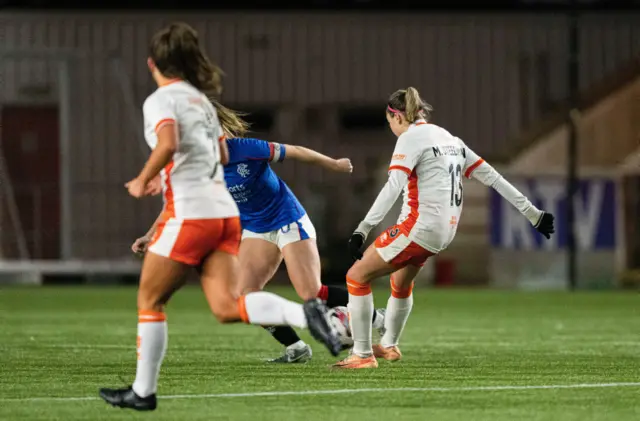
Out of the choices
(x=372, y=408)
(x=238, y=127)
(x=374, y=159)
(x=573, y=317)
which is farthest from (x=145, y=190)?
(x=374, y=159)

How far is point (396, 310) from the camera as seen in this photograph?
35.0 ft

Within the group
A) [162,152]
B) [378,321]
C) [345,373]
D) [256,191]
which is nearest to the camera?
[162,152]

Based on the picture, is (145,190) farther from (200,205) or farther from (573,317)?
(573,317)

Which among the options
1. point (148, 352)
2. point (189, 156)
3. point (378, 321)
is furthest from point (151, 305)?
point (378, 321)

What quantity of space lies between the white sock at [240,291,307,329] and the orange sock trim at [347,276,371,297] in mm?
2583

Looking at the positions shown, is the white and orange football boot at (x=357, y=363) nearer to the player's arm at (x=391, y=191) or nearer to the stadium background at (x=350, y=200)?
the stadium background at (x=350, y=200)

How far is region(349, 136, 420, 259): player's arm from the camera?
32.1 feet

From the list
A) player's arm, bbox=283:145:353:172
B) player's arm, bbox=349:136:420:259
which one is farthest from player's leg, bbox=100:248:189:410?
player's arm, bbox=349:136:420:259

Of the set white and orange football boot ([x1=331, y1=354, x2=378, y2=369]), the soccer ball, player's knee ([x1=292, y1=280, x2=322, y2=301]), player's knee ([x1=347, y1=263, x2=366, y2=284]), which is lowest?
white and orange football boot ([x1=331, y1=354, x2=378, y2=369])

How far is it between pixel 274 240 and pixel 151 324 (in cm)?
330

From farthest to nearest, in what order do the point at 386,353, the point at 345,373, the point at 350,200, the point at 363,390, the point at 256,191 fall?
the point at 350,200, the point at 386,353, the point at 256,191, the point at 345,373, the point at 363,390

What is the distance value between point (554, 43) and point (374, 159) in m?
5.03

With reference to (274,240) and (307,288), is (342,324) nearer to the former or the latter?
(307,288)

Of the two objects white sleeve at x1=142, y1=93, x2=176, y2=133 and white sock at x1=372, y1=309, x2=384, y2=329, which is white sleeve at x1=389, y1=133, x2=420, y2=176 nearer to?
white sock at x1=372, y1=309, x2=384, y2=329
